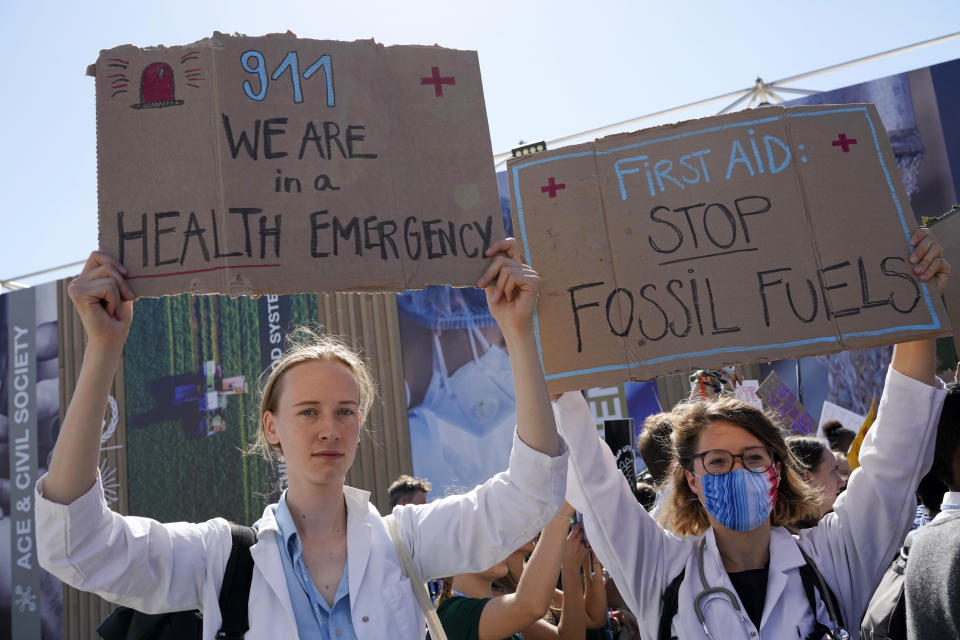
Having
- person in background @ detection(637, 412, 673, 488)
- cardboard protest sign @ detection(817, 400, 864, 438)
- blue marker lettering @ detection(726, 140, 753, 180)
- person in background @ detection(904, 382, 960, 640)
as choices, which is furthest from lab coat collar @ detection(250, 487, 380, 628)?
cardboard protest sign @ detection(817, 400, 864, 438)

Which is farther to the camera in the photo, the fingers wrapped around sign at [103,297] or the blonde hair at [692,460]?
the blonde hair at [692,460]

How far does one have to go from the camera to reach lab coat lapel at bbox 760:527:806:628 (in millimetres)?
2291

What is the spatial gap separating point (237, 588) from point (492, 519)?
653mm

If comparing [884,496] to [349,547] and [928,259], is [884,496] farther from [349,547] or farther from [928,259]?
[349,547]

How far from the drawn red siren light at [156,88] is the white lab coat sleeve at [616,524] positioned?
1.42 metres

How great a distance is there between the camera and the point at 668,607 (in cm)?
234

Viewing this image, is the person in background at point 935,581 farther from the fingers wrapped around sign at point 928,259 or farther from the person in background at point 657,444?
the person in background at point 657,444

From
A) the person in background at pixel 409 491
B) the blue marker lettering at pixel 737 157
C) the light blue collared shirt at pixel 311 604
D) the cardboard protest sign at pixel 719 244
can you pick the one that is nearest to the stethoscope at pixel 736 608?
the cardboard protest sign at pixel 719 244

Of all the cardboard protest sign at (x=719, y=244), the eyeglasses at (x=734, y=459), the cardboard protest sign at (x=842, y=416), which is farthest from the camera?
the cardboard protest sign at (x=842, y=416)

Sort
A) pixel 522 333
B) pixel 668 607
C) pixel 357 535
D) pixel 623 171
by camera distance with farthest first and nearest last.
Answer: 1. pixel 623 171
2. pixel 668 607
3. pixel 522 333
4. pixel 357 535

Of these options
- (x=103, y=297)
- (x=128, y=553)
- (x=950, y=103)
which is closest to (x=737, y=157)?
(x=103, y=297)

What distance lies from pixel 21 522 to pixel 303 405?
13.5m

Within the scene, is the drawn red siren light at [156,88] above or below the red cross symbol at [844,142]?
above

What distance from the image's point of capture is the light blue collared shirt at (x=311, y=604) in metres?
1.92
